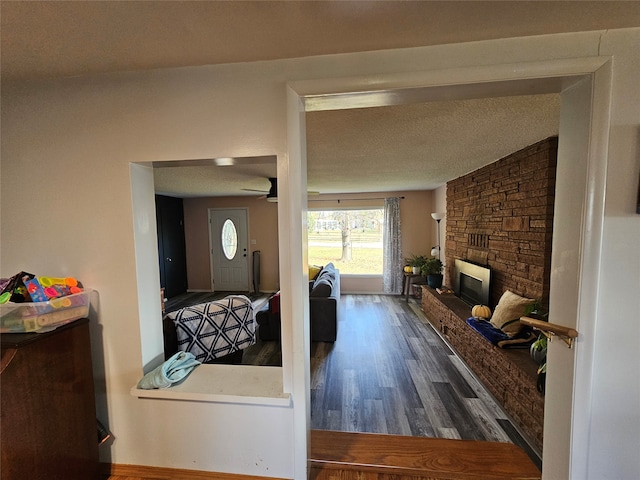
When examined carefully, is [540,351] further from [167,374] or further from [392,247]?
[392,247]

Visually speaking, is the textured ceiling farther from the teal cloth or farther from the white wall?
the teal cloth

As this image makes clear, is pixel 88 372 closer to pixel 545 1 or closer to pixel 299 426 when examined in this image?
pixel 299 426

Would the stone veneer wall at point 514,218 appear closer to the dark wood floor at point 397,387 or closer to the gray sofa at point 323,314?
the dark wood floor at point 397,387

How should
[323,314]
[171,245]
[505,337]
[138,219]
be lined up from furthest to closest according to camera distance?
[171,245], [323,314], [505,337], [138,219]

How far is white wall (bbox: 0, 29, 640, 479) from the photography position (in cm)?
96

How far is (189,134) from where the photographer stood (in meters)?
1.14

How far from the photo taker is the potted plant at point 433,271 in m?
4.51

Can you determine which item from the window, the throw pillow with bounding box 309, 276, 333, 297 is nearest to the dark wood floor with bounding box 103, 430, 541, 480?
the throw pillow with bounding box 309, 276, 333, 297

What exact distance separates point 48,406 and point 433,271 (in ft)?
15.8

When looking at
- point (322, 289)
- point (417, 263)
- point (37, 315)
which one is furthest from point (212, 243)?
point (37, 315)

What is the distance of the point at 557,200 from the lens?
108cm

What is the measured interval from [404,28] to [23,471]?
2.07 metres

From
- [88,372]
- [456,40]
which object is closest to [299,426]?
[88,372]

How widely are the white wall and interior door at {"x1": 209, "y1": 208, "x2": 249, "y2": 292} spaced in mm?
4854
